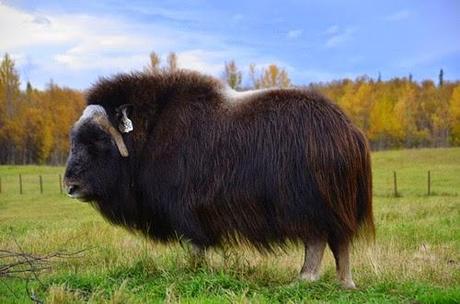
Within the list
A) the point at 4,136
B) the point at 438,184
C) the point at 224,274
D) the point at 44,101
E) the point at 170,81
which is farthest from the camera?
the point at 44,101

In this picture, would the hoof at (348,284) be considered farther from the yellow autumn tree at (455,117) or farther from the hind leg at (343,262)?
the yellow autumn tree at (455,117)

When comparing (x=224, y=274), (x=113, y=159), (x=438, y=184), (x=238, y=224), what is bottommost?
(x=438, y=184)

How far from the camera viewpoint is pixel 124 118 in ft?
16.9

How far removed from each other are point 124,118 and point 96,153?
392mm

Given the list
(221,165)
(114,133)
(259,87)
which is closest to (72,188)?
(114,133)

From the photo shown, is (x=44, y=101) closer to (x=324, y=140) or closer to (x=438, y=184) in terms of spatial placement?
(x=438, y=184)

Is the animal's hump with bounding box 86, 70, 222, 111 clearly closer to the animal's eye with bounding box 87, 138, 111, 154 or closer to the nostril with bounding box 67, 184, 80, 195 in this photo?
the animal's eye with bounding box 87, 138, 111, 154

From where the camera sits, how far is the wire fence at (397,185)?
2170 cm

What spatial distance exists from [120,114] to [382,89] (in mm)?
77223

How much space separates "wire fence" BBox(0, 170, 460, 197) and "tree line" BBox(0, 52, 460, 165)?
769 inches

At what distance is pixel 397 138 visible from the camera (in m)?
65.9

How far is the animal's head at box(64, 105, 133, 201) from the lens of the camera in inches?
202

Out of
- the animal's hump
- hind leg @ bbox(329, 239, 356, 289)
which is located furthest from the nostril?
hind leg @ bbox(329, 239, 356, 289)

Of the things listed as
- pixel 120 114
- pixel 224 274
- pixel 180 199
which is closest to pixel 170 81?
pixel 120 114
